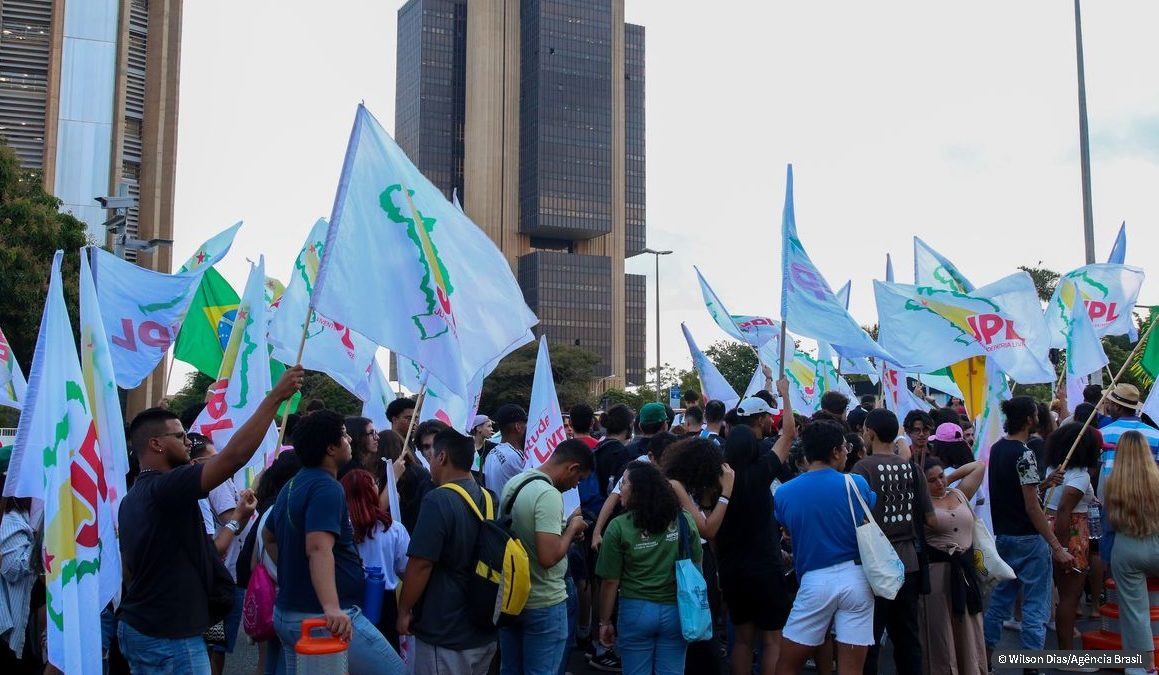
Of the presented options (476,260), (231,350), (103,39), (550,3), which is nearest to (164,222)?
(103,39)

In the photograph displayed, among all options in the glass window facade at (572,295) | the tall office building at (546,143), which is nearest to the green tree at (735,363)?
the glass window facade at (572,295)

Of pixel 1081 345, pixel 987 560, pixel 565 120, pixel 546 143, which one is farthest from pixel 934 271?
pixel 565 120

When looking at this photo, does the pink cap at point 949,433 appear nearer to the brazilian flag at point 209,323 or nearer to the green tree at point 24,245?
the brazilian flag at point 209,323

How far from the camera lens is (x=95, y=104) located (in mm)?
39562

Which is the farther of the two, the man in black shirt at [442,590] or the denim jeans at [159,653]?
the man in black shirt at [442,590]

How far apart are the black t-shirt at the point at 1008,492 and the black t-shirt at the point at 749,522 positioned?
2.31 meters

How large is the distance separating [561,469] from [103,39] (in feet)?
134

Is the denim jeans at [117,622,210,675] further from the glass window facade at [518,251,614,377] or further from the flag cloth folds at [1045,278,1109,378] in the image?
the glass window facade at [518,251,614,377]

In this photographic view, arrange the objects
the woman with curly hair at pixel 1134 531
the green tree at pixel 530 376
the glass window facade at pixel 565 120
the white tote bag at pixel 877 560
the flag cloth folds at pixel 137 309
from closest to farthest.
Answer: the white tote bag at pixel 877 560 < the woman with curly hair at pixel 1134 531 < the flag cloth folds at pixel 137 309 < the green tree at pixel 530 376 < the glass window facade at pixel 565 120

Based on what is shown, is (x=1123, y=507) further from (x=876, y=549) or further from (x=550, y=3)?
(x=550, y=3)

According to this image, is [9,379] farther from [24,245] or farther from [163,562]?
[24,245]

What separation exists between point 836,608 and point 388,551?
2568 millimetres

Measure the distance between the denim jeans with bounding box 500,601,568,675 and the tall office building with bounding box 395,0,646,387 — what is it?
4585 inches

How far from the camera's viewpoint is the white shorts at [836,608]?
227 inches
